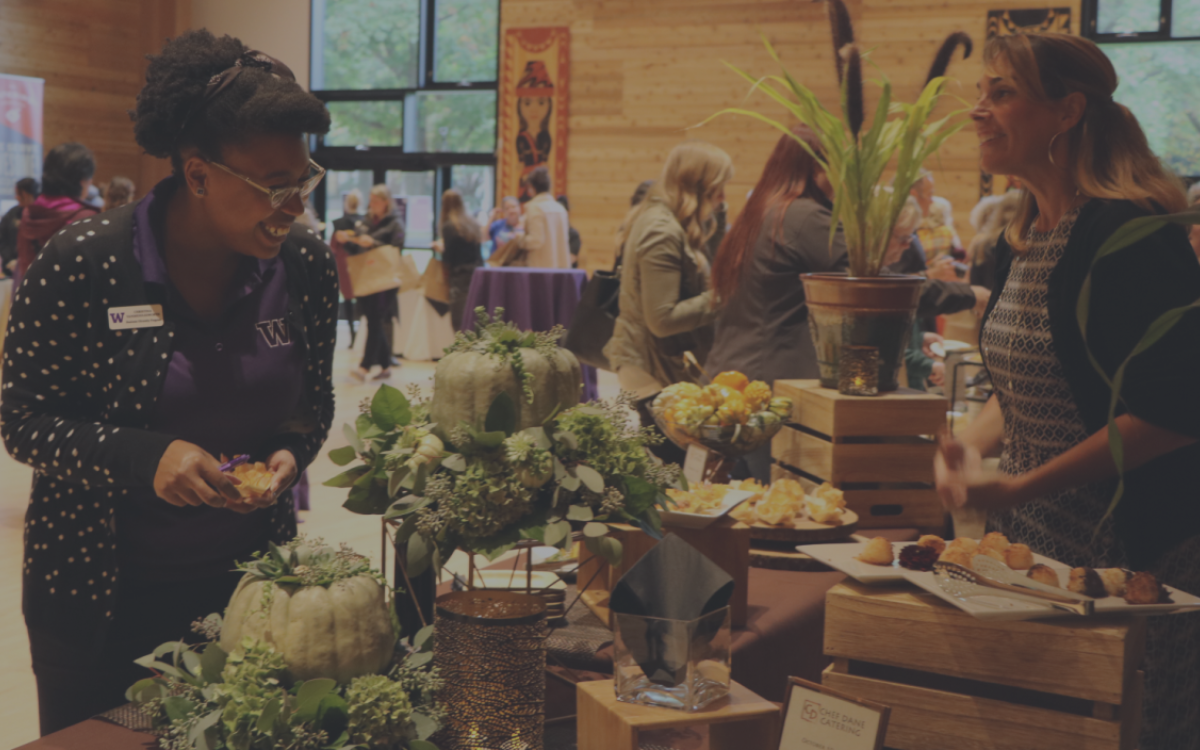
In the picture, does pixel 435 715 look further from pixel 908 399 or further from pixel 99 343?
pixel 908 399

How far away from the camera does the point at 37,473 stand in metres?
1.50

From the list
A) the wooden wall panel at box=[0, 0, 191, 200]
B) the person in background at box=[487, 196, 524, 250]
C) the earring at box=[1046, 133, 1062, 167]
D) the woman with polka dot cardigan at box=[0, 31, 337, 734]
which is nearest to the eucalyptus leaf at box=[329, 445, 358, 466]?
the woman with polka dot cardigan at box=[0, 31, 337, 734]

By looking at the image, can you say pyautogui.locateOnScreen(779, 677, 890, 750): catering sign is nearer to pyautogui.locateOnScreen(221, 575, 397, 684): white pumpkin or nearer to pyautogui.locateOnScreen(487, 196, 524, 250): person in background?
pyautogui.locateOnScreen(221, 575, 397, 684): white pumpkin

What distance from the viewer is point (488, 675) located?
103cm

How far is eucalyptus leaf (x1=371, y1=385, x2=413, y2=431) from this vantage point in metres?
1.16

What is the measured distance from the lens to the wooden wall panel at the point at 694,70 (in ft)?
33.3

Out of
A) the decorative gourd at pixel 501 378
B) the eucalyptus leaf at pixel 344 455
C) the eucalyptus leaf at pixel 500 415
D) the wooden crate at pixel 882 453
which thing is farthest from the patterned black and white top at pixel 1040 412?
the eucalyptus leaf at pixel 344 455

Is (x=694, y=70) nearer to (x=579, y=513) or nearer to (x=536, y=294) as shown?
(x=536, y=294)

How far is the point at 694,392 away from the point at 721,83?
975cm

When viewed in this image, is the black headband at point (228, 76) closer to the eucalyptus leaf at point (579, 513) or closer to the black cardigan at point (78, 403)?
the black cardigan at point (78, 403)

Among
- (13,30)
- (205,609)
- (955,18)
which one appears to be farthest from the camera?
(13,30)

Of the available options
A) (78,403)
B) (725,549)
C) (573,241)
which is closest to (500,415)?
(725,549)

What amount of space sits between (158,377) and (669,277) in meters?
2.22

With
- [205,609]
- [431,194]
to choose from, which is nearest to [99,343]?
[205,609]
